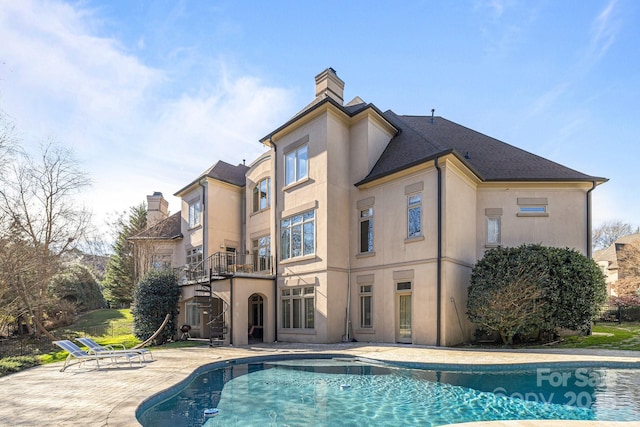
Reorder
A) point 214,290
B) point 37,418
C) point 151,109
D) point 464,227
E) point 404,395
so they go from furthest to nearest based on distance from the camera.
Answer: point 214,290 → point 464,227 → point 151,109 → point 404,395 → point 37,418

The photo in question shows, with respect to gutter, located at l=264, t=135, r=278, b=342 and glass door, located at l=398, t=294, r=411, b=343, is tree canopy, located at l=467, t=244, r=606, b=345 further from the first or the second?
gutter, located at l=264, t=135, r=278, b=342

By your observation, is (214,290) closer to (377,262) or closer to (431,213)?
(377,262)

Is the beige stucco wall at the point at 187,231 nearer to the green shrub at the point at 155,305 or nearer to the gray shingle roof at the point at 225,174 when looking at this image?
the gray shingle roof at the point at 225,174

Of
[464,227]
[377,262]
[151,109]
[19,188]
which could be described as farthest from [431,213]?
[19,188]

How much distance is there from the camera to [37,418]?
5.59 meters

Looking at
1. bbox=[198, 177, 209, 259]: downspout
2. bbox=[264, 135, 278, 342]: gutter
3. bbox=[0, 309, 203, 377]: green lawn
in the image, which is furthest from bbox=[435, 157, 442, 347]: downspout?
bbox=[198, 177, 209, 259]: downspout

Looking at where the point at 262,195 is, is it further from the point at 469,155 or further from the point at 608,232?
the point at 608,232

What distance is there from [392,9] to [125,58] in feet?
28.6

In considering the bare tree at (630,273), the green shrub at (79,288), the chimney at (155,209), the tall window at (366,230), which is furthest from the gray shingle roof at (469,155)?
the green shrub at (79,288)

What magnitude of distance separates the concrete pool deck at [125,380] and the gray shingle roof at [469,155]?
23.0 feet

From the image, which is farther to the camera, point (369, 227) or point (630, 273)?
point (630, 273)

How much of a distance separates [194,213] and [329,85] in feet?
39.2

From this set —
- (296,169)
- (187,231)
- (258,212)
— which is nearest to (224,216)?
(258,212)

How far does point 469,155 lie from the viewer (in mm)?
17844
